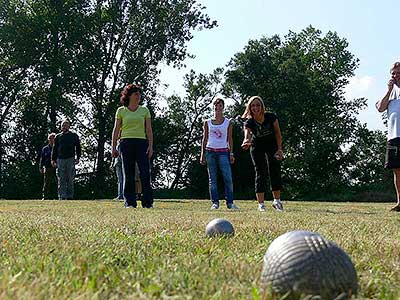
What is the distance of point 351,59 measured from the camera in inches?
1786

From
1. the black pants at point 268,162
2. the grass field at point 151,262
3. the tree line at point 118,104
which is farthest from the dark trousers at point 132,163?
the tree line at point 118,104

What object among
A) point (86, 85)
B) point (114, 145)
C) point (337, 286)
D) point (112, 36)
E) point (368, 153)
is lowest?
point (337, 286)

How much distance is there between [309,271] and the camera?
7.76 ft

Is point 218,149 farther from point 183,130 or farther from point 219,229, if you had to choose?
point 183,130

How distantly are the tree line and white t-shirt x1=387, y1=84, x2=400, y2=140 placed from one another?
21000 mm

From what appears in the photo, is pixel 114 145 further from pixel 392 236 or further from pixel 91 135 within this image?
pixel 91 135

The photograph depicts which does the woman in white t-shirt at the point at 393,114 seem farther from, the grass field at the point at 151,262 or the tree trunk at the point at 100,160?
the tree trunk at the point at 100,160

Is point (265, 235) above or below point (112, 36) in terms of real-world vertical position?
below

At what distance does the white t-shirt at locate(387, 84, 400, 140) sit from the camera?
8.44 meters

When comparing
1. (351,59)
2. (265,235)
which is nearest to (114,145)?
(265,235)

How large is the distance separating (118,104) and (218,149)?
81.9 ft

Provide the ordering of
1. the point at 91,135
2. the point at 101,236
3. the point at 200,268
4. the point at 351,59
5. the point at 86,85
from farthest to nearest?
1. the point at 351,59
2. the point at 91,135
3. the point at 86,85
4. the point at 101,236
5. the point at 200,268

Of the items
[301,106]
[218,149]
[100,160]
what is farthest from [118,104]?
[218,149]

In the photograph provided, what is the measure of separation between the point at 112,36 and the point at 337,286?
3398 cm
